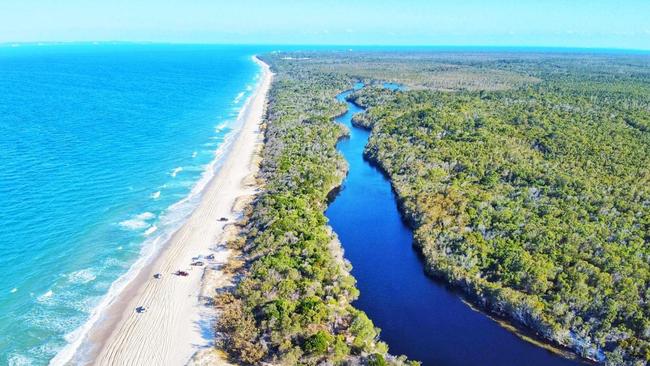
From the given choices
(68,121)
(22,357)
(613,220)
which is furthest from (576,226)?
(68,121)

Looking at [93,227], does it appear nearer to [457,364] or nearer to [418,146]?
[457,364]

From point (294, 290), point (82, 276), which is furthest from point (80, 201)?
point (294, 290)

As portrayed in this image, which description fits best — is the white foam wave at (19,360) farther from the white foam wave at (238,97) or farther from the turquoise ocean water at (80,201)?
the white foam wave at (238,97)

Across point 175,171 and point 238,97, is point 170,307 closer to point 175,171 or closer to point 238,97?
point 175,171

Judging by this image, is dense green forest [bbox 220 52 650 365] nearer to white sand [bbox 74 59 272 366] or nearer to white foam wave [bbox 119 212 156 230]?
white sand [bbox 74 59 272 366]

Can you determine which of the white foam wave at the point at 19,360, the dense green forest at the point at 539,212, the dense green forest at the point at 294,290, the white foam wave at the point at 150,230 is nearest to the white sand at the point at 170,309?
the dense green forest at the point at 294,290

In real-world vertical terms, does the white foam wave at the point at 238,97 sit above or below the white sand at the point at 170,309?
above
